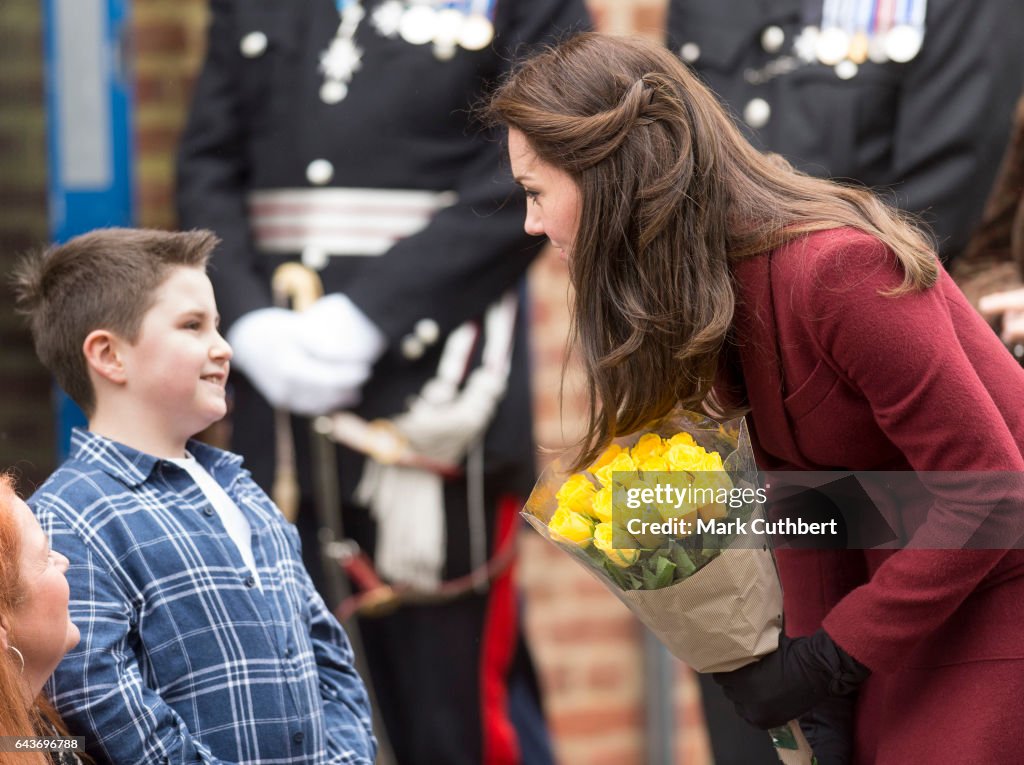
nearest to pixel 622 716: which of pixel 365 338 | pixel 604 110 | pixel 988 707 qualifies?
pixel 365 338

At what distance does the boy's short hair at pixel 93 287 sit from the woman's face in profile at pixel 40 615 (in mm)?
→ 355

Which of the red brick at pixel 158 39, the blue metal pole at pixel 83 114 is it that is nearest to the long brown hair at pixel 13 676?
the blue metal pole at pixel 83 114

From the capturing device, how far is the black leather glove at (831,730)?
2.11 m

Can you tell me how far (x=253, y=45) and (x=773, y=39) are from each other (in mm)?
1128

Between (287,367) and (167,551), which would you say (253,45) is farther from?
(167,551)

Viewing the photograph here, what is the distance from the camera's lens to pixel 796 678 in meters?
1.96

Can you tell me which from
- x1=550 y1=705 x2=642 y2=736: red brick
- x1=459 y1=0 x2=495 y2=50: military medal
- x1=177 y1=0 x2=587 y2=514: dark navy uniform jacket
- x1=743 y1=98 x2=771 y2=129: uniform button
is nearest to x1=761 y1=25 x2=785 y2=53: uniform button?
x1=743 y1=98 x2=771 y2=129: uniform button

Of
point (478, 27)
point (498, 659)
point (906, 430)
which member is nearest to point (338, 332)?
point (478, 27)

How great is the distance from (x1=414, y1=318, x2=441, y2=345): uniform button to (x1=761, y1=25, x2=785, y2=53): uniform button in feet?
3.13

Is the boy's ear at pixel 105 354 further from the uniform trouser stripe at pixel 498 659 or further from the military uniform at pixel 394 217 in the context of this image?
the uniform trouser stripe at pixel 498 659

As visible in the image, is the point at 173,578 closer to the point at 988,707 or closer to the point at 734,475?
the point at 734,475

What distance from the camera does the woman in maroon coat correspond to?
6.10 ft

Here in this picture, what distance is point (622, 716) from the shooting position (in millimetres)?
4039

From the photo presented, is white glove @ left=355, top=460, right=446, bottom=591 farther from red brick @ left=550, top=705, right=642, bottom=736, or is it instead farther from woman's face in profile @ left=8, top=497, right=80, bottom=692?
woman's face in profile @ left=8, top=497, right=80, bottom=692
